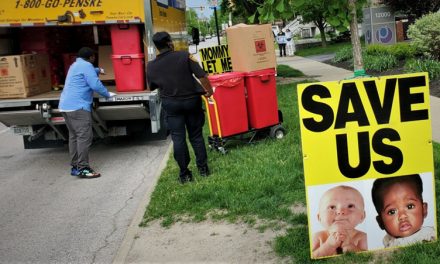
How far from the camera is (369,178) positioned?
4.06 metres

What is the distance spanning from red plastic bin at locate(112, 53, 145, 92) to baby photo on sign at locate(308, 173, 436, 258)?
5238 millimetres

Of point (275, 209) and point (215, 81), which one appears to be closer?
point (275, 209)

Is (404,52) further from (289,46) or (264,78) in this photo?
(289,46)

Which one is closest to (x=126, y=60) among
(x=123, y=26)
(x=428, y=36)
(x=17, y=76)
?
(x=123, y=26)

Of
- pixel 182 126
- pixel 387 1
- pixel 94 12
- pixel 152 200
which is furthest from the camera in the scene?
pixel 387 1

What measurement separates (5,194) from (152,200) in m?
2.37

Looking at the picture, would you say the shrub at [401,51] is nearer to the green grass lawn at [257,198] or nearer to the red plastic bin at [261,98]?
the red plastic bin at [261,98]

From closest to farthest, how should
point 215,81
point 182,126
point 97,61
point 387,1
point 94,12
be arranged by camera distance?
point 182,126, point 215,81, point 94,12, point 97,61, point 387,1

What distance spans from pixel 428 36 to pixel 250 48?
7.73 metres

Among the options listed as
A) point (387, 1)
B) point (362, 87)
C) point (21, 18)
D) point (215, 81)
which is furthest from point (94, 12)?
point (387, 1)

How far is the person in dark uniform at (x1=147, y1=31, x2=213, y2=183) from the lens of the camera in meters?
6.61

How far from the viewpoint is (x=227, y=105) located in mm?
7992

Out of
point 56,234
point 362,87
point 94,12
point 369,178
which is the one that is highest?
point 94,12

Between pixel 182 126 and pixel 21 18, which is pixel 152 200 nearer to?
pixel 182 126
